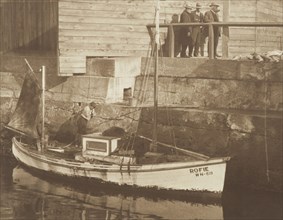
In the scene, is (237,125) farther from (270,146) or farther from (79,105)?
(79,105)

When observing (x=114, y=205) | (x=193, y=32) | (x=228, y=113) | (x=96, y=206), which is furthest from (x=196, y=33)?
(x=96, y=206)

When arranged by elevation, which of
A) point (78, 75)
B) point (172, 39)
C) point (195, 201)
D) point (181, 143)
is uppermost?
point (172, 39)

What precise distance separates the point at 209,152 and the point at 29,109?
22.2ft

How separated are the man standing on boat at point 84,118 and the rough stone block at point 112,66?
131cm

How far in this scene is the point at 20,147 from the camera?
20844 millimetres

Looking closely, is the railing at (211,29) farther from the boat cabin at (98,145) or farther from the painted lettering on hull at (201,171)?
the painted lettering on hull at (201,171)

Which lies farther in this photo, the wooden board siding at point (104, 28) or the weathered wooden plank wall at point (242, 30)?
the weathered wooden plank wall at point (242, 30)

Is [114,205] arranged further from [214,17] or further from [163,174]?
[214,17]

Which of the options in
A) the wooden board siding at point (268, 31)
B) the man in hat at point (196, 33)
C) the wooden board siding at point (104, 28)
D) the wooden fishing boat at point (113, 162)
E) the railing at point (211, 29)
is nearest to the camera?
the wooden fishing boat at point (113, 162)

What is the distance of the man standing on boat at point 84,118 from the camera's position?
20812mm

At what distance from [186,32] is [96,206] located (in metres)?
8.42

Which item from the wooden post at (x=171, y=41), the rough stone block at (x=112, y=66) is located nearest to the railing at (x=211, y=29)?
the wooden post at (x=171, y=41)

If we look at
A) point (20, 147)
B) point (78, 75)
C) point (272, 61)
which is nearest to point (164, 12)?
point (78, 75)

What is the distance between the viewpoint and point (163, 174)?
1752 cm
